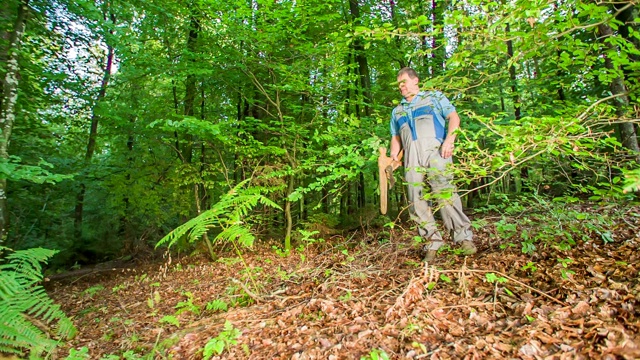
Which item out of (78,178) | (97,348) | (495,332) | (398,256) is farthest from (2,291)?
(78,178)

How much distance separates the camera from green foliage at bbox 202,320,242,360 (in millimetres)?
2207

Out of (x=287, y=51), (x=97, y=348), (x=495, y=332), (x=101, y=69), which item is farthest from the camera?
(x=101, y=69)

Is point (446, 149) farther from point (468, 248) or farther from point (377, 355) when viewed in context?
point (377, 355)

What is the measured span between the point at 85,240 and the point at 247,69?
7523 millimetres

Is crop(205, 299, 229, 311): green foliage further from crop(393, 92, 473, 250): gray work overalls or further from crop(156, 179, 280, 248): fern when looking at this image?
crop(393, 92, 473, 250): gray work overalls

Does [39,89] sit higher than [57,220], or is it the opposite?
[39,89]

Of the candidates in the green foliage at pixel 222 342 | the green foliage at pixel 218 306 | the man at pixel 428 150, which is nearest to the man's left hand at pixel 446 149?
the man at pixel 428 150

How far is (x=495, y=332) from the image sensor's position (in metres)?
1.82

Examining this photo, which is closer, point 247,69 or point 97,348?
point 97,348

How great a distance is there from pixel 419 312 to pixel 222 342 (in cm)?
145

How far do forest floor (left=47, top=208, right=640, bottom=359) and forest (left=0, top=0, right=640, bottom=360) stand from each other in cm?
2

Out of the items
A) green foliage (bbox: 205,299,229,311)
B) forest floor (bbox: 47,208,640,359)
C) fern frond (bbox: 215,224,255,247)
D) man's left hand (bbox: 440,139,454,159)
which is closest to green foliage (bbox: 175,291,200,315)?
forest floor (bbox: 47,208,640,359)

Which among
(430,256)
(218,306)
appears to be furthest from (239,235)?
(430,256)

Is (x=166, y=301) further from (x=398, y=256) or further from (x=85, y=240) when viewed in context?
(x=85, y=240)
